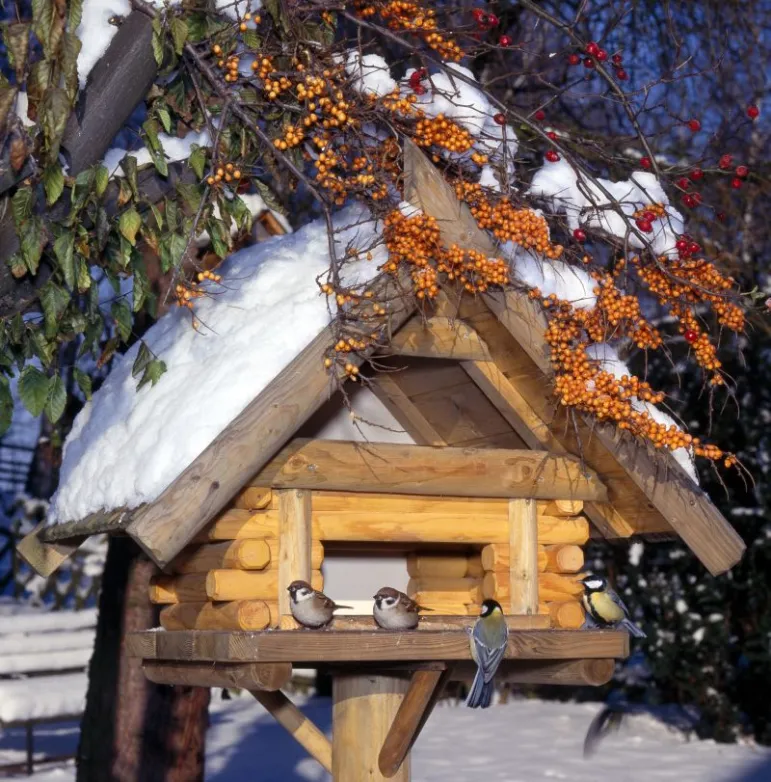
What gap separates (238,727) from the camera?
37.2 ft

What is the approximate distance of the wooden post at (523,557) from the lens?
4.45 metres

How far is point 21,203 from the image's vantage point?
3.54m

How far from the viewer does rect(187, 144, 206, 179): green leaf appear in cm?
381

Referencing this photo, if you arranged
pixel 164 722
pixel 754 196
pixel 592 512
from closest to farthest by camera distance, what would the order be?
pixel 592 512 → pixel 164 722 → pixel 754 196

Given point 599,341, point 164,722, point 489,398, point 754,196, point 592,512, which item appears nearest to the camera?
point 599,341

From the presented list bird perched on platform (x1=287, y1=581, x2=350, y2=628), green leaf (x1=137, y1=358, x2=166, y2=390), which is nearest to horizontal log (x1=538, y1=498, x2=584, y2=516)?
bird perched on platform (x1=287, y1=581, x2=350, y2=628)

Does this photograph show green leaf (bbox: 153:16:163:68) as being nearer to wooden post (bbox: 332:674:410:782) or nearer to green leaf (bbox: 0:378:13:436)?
green leaf (bbox: 0:378:13:436)

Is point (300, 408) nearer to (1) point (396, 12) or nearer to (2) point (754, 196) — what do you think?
(1) point (396, 12)

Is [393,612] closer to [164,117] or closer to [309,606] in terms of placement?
[309,606]

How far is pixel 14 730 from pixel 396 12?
9338 mm

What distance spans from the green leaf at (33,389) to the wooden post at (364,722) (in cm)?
160

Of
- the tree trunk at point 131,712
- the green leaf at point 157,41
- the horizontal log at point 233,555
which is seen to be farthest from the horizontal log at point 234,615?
the tree trunk at point 131,712

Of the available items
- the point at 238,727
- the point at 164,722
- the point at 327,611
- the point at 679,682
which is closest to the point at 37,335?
the point at 327,611

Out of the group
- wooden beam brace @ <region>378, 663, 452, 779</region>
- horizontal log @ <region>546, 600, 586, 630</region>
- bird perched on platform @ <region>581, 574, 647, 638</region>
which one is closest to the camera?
wooden beam brace @ <region>378, 663, 452, 779</region>
